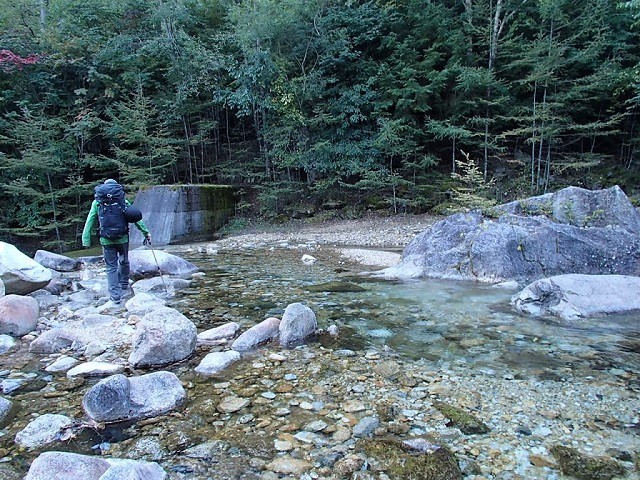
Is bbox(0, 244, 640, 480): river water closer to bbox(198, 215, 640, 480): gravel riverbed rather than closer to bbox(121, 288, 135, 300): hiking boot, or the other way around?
bbox(198, 215, 640, 480): gravel riverbed

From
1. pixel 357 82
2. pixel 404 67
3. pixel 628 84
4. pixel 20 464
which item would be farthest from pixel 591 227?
pixel 357 82

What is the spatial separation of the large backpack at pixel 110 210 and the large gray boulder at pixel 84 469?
4067 millimetres

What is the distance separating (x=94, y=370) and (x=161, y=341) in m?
0.55

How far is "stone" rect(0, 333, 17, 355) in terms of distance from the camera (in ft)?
12.4

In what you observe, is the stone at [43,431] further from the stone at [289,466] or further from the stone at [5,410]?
the stone at [289,466]

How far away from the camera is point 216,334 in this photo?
4.02 m

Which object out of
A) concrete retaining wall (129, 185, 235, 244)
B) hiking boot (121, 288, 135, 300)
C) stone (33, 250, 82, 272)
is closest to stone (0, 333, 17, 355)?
hiking boot (121, 288, 135, 300)

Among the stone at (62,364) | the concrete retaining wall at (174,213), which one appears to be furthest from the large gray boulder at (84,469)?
the concrete retaining wall at (174,213)

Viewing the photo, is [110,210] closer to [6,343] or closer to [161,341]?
[6,343]

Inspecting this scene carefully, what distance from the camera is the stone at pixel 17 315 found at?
4.18 metres

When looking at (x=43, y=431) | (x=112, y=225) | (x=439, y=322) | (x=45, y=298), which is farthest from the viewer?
(x=45, y=298)

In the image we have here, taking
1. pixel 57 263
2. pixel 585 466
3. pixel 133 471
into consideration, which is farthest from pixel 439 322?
pixel 57 263

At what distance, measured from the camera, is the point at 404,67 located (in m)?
14.8

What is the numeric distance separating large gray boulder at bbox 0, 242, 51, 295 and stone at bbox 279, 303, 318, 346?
390 cm
